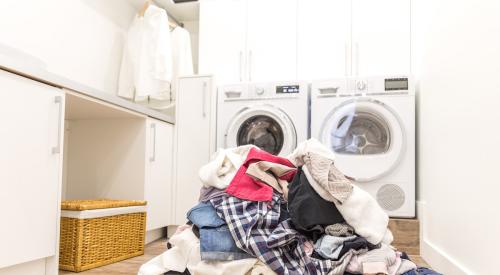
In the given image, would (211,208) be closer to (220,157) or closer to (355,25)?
(220,157)

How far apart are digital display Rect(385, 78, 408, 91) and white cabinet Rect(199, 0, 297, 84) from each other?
0.84m

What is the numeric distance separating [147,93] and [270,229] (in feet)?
6.94

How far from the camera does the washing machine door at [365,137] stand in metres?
2.18

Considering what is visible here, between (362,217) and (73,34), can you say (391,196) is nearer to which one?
(362,217)

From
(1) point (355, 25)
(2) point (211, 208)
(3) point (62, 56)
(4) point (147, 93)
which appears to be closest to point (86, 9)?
(3) point (62, 56)

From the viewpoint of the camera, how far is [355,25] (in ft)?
9.18

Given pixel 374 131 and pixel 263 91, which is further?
pixel 263 91

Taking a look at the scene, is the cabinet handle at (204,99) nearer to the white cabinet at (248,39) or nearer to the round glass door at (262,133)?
the round glass door at (262,133)

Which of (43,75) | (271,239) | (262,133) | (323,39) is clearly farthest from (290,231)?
(323,39)

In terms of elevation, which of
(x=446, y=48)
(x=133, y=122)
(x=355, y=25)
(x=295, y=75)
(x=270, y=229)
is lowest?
(x=270, y=229)

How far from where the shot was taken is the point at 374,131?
2.27 m

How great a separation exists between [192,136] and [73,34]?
113 cm

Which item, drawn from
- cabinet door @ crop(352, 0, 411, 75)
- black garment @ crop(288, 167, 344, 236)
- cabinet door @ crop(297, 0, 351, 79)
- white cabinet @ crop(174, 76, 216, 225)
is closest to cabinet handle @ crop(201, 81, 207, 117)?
white cabinet @ crop(174, 76, 216, 225)

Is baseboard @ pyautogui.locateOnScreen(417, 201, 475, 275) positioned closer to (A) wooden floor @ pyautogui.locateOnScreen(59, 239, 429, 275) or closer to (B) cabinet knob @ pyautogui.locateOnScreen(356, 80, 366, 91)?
(A) wooden floor @ pyautogui.locateOnScreen(59, 239, 429, 275)
